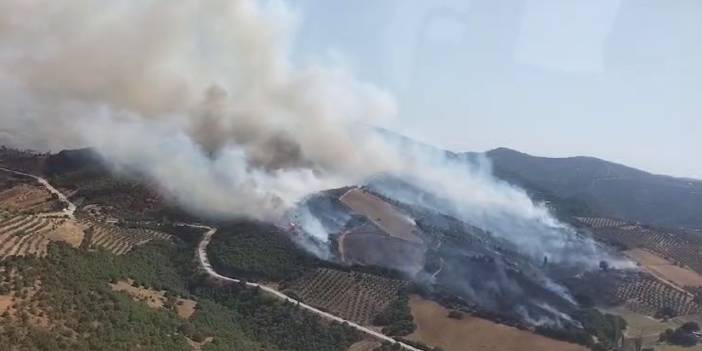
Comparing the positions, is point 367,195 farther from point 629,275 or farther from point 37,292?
point 37,292

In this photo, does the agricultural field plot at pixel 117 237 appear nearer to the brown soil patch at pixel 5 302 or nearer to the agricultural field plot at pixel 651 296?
the brown soil patch at pixel 5 302

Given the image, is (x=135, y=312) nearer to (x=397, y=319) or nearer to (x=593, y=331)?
(x=397, y=319)

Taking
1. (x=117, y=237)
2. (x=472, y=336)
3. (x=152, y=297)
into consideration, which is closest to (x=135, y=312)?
(x=152, y=297)

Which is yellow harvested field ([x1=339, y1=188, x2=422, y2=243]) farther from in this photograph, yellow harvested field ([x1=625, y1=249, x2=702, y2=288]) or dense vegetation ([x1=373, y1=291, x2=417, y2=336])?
yellow harvested field ([x1=625, y1=249, x2=702, y2=288])

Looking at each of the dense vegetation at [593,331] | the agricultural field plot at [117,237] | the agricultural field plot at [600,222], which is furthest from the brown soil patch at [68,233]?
the agricultural field plot at [600,222]

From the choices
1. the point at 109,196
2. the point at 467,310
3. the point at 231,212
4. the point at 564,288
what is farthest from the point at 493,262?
the point at 109,196

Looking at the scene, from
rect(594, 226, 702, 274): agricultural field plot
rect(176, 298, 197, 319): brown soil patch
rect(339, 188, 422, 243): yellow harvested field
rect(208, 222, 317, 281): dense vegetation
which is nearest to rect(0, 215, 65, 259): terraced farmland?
rect(176, 298, 197, 319): brown soil patch
